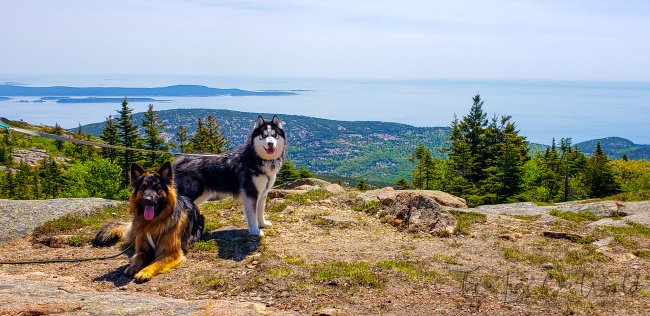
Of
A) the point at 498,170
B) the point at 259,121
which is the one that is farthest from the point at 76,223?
the point at 498,170

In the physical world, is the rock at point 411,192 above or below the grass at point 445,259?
above

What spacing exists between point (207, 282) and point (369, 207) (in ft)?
26.4

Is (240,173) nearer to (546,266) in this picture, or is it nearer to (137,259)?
(137,259)

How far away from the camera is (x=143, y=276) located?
835cm

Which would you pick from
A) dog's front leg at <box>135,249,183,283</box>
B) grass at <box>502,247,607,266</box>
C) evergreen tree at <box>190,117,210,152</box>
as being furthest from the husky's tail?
evergreen tree at <box>190,117,210,152</box>

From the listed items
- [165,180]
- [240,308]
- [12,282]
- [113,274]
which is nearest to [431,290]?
[240,308]

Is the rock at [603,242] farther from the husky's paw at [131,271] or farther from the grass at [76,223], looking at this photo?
the grass at [76,223]

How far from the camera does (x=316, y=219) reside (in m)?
13.7

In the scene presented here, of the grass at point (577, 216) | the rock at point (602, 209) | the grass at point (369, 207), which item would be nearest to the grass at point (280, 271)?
the grass at point (369, 207)

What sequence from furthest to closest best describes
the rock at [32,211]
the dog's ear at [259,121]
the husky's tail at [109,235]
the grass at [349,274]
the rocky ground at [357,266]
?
the rock at [32,211]
the husky's tail at [109,235]
the dog's ear at [259,121]
the grass at [349,274]
the rocky ground at [357,266]

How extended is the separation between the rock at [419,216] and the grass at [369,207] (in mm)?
638

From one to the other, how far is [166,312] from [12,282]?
3.06 meters

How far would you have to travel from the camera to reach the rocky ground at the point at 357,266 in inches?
277

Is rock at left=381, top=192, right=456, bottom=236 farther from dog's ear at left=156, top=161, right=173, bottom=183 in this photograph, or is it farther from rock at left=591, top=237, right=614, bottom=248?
dog's ear at left=156, top=161, right=173, bottom=183
